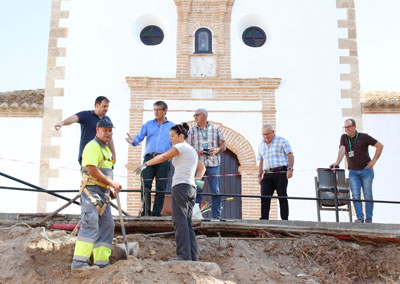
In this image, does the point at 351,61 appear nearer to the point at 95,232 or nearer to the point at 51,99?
the point at 51,99

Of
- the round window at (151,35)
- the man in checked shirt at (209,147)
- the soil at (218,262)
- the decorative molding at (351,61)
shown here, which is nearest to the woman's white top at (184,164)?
the soil at (218,262)

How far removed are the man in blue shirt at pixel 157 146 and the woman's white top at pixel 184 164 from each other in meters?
1.55

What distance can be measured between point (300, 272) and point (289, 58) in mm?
6796

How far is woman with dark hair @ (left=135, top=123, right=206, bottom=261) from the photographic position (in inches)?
230

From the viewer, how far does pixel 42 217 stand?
7312 millimetres

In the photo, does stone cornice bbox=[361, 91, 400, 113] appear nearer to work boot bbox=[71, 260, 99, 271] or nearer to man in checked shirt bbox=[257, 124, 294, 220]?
man in checked shirt bbox=[257, 124, 294, 220]

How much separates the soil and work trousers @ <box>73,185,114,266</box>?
0.23 meters

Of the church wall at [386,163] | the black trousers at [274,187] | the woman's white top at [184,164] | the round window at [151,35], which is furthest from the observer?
the round window at [151,35]

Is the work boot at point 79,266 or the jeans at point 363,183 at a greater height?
the jeans at point 363,183

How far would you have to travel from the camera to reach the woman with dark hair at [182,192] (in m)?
5.84

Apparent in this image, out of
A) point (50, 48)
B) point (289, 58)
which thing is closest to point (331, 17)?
point (289, 58)

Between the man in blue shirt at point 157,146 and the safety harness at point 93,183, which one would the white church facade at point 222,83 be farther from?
the safety harness at point 93,183

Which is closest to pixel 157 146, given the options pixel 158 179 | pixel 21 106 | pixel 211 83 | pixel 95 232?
pixel 158 179

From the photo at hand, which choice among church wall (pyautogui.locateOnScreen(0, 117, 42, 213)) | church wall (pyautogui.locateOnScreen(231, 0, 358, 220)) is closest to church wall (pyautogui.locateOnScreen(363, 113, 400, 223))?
church wall (pyautogui.locateOnScreen(231, 0, 358, 220))
